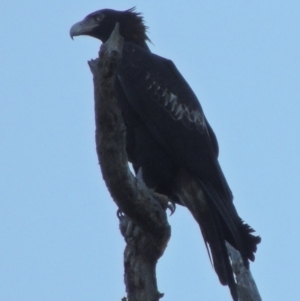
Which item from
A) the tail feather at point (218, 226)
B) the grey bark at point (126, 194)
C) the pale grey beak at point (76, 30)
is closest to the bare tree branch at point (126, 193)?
the grey bark at point (126, 194)

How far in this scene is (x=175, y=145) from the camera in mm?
6871

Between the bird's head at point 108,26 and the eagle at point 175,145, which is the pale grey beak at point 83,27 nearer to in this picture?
the bird's head at point 108,26

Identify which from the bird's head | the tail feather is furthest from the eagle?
the bird's head

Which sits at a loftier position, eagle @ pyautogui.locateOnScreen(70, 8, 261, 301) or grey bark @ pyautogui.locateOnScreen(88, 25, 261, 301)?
eagle @ pyautogui.locateOnScreen(70, 8, 261, 301)

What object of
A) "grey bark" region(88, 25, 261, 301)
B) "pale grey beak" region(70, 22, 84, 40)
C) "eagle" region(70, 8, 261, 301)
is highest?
"pale grey beak" region(70, 22, 84, 40)

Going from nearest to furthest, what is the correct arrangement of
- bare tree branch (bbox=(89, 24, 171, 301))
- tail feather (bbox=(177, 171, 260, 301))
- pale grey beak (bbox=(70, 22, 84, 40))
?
bare tree branch (bbox=(89, 24, 171, 301))
tail feather (bbox=(177, 171, 260, 301))
pale grey beak (bbox=(70, 22, 84, 40))

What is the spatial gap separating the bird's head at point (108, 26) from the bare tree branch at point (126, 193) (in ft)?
8.92

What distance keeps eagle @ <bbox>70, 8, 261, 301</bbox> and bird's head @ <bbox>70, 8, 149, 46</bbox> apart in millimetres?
652

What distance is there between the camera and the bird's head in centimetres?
805

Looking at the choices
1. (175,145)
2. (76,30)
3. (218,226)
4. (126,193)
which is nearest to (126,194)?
(126,193)

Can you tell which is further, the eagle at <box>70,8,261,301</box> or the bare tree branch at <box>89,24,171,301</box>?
the eagle at <box>70,8,261,301</box>

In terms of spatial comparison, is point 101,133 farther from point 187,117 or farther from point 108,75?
point 187,117

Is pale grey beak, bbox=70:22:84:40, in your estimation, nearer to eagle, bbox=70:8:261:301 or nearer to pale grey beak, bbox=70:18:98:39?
pale grey beak, bbox=70:18:98:39

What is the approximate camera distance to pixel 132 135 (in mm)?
6938
